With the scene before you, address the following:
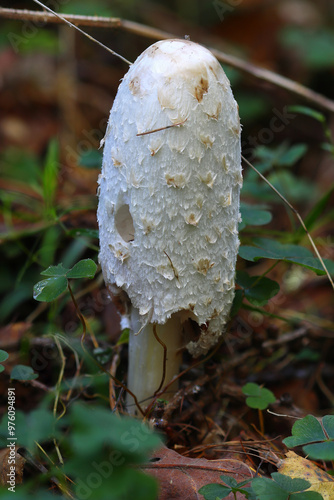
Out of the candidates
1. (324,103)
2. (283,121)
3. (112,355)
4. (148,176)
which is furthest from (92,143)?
(148,176)

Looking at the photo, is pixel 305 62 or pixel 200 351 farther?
pixel 305 62

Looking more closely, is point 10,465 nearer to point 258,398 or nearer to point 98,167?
point 258,398

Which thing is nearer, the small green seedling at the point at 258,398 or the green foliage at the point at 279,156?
the small green seedling at the point at 258,398

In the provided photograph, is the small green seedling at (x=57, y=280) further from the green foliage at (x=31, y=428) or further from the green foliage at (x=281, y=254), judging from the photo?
the green foliage at (x=281, y=254)

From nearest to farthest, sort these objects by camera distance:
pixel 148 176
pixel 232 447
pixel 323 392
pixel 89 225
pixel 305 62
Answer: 1. pixel 148 176
2. pixel 232 447
3. pixel 323 392
4. pixel 89 225
5. pixel 305 62

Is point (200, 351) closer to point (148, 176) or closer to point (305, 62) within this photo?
point (148, 176)

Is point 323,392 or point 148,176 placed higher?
point 148,176

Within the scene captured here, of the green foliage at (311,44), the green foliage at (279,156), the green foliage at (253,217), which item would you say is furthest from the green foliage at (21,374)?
the green foliage at (311,44)
